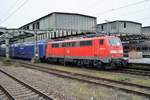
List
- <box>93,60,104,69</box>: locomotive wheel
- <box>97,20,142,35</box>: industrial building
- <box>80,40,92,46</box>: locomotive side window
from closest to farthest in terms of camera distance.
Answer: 1. <box>93,60,104,69</box>: locomotive wheel
2. <box>80,40,92,46</box>: locomotive side window
3. <box>97,20,142,35</box>: industrial building

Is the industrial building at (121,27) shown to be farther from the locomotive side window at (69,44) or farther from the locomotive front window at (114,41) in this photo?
the locomotive front window at (114,41)

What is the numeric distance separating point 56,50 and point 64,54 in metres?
2.37

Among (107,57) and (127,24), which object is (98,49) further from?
(127,24)

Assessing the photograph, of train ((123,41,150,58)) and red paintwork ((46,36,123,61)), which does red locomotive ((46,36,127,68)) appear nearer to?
red paintwork ((46,36,123,61))

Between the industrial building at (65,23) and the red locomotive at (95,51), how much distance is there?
21316 mm

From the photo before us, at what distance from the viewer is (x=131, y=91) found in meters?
10.9

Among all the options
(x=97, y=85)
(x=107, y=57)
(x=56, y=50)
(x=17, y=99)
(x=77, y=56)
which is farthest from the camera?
(x=56, y=50)

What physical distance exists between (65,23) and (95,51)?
96.8 ft

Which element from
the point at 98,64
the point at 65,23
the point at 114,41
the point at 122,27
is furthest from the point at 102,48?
the point at 122,27

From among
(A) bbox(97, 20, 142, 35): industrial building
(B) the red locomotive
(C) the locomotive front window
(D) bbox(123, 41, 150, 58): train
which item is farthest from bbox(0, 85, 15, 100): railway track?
(A) bbox(97, 20, 142, 35): industrial building

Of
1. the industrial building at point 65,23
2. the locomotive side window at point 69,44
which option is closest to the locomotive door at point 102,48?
the locomotive side window at point 69,44

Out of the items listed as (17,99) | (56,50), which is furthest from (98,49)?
(17,99)

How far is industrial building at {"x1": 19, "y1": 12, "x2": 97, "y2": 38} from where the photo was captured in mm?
47650

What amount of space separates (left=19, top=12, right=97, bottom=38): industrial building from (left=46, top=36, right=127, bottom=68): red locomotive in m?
21.3
